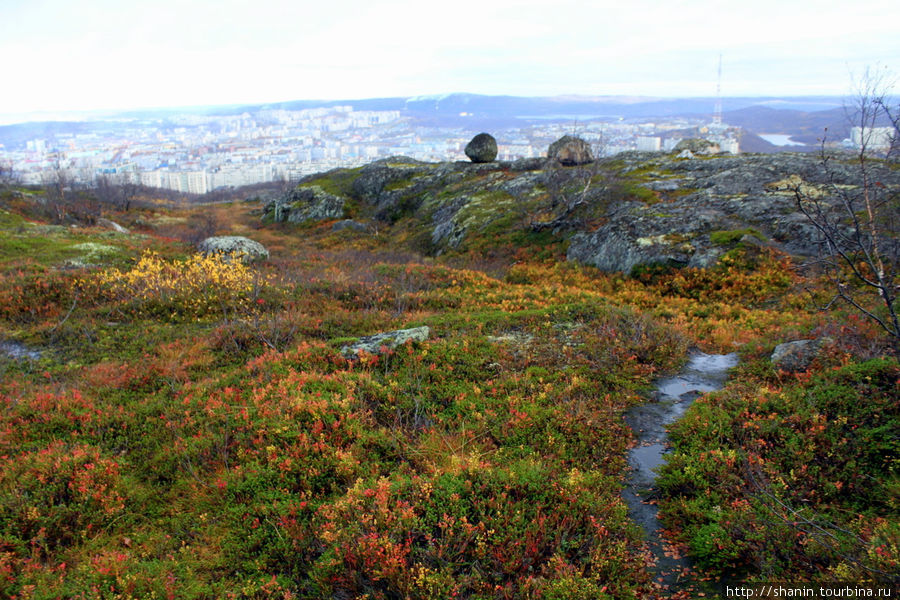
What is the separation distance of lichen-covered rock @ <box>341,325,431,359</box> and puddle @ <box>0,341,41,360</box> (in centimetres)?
851

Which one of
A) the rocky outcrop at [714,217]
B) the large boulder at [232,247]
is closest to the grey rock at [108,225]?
the large boulder at [232,247]

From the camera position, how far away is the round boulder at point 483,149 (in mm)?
52969

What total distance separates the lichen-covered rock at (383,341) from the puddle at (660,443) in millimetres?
5194

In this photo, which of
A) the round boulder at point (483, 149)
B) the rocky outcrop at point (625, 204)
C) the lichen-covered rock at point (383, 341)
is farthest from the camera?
the round boulder at point (483, 149)

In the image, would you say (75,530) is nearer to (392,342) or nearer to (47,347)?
(392,342)

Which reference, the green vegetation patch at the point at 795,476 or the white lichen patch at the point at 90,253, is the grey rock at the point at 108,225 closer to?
the white lichen patch at the point at 90,253

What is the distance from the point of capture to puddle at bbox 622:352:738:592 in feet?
18.2

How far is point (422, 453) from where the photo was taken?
7.34 meters

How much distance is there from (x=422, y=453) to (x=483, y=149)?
164 feet

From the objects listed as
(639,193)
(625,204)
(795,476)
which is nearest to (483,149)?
(639,193)

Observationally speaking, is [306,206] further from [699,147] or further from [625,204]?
[699,147]

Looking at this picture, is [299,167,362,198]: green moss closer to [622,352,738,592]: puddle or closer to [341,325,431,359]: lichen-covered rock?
[341,325,431,359]: lichen-covered rock

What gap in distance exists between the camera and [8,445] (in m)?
7.75

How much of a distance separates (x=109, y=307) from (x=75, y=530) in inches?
471
